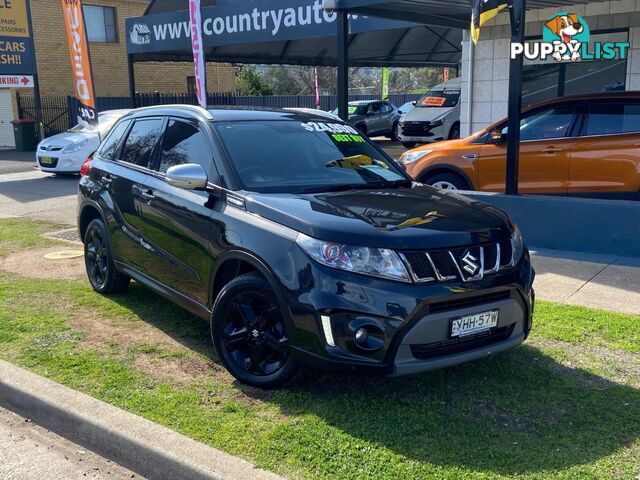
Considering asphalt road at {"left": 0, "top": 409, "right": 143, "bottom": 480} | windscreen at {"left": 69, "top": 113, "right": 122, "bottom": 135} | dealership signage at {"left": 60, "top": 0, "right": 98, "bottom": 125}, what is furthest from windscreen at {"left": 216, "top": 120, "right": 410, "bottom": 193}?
windscreen at {"left": 69, "top": 113, "right": 122, "bottom": 135}

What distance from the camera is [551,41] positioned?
12.6 meters

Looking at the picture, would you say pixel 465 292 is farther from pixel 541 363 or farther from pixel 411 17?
pixel 411 17

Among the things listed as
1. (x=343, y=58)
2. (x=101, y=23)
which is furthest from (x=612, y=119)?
(x=101, y=23)

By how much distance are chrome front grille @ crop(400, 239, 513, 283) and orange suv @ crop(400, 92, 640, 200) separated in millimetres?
4592

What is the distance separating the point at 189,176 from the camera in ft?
15.2

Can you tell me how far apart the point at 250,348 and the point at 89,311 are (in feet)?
Answer: 7.52

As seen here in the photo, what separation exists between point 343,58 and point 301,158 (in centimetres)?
455

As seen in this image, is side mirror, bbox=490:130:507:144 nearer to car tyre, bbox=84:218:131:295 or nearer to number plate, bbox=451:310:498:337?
car tyre, bbox=84:218:131:295

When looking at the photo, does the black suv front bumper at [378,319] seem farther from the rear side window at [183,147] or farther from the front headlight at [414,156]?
the front headlight at [414,156]

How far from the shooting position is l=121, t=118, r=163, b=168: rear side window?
18.8 ft

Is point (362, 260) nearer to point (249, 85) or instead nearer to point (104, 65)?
point (104, 65)

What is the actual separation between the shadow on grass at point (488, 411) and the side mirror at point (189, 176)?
1372 mm

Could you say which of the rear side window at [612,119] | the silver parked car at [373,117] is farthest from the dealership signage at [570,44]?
the silver parked car at [373,117]

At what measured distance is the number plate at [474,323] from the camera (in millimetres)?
3924
